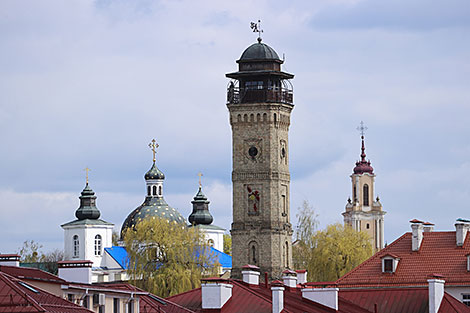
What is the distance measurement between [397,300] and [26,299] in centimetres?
3342

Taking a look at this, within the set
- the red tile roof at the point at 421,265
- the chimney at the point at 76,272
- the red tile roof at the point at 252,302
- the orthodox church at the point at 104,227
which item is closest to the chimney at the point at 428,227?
the red tile roof at the point at 421,265

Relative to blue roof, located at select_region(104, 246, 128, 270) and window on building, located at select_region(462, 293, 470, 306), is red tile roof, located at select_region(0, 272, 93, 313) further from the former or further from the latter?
blue roof, located at select_region(104, 246, 128, 270)

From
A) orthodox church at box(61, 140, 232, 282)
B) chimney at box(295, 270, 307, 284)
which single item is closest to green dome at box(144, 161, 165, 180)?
orthodox church at box(61, 140, 232, 282)

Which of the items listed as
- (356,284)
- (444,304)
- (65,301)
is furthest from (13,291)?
(356,284)

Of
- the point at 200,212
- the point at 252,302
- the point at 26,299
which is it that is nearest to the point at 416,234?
the point at 252,302

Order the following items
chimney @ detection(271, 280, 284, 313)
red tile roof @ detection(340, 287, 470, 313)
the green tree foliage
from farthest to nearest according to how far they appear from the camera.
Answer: the green tree foliage
red tile roof @ detection(340, 287, 470, 313)
chimney @ detection(271, 280, 284, 313)

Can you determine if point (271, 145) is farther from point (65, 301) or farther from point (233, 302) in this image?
point (65, 301)

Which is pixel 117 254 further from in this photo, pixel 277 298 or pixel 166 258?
pixel 277 298

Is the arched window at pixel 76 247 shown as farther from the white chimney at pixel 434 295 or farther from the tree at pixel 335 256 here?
the white chimney at pixel 434 295

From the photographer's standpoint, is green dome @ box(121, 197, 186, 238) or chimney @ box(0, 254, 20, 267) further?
green dome @ box(121, 197, 186, 238)

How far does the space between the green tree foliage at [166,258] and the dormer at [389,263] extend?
35.9 metres

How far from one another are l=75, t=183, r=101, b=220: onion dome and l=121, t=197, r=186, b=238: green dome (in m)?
4.29

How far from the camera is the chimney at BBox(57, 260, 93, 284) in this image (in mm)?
57562

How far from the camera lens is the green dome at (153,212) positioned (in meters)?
176
